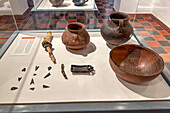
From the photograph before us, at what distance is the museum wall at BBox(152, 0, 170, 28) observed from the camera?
1469 mm

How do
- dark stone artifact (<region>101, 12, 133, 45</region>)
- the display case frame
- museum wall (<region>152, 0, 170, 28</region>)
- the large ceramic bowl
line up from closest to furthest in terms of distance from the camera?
the display case frame → the large ceramic bowl → dark stone artifact (<region>101, 12, 133, 45</region>) → museum wall (<region>152, 0, 170, 28</region>)

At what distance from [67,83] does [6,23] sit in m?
1.16

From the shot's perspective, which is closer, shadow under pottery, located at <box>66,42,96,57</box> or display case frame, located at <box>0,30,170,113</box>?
display case frame, located at <box>0,30,170,113</box>

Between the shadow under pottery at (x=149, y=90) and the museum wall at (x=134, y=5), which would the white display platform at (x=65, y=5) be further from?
the shadow under pottery at (x=149, y=90)

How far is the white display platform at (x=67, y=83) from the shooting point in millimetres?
703

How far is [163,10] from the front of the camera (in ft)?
4.95

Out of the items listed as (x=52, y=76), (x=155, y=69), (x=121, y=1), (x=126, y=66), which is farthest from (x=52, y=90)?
(x=121, y=1)

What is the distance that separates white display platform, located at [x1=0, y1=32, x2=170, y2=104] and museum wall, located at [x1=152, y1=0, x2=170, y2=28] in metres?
0.87

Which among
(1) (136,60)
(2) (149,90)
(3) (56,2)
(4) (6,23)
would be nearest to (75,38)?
(1) (136,60)

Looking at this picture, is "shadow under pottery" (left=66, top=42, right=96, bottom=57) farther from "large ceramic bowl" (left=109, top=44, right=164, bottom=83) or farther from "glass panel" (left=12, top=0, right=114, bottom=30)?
"glass panel" (left=12, top=0, right=114, bottom=30)

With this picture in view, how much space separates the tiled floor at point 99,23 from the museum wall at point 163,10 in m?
0.12

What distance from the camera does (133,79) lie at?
0.68m

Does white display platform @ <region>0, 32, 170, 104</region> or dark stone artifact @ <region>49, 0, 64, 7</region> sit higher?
dark stone artifact @ <region>49, 0, 64, 7</region>

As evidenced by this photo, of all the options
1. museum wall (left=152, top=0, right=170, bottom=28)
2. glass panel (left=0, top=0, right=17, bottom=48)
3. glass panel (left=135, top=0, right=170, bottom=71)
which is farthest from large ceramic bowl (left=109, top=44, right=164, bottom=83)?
glass panel (left=0, top=0, right=17, bottom=48)
